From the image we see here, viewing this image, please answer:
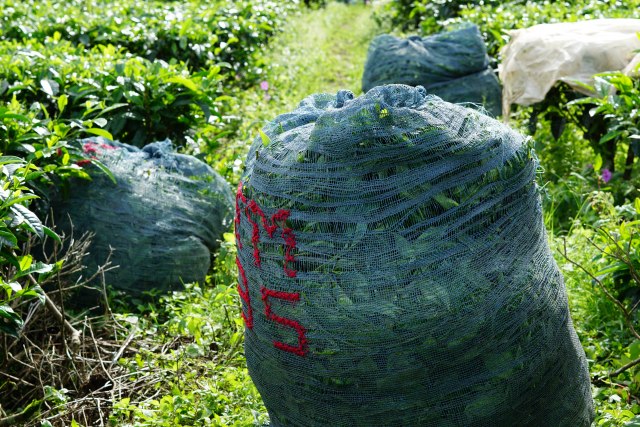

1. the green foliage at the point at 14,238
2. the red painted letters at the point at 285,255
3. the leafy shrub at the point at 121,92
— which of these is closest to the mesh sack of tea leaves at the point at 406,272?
the red painted letters at the point at 285,255

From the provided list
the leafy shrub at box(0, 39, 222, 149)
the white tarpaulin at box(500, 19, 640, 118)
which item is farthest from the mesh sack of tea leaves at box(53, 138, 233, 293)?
the white tarpaulin at box(500, 19, 640, 118)

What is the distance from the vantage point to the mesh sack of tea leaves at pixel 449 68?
249 inches

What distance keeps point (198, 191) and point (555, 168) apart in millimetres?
2541

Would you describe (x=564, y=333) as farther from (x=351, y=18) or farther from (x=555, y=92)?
(x=351, y=18)

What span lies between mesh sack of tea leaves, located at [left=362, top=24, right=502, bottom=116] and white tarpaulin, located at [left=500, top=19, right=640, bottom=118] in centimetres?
64

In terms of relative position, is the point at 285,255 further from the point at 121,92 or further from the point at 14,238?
the point at 121,92

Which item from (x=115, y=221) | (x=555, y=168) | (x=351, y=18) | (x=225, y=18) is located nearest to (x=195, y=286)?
(x=115, y=221)

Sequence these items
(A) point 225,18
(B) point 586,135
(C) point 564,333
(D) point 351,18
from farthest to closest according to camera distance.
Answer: (D) point 351,18 → (A) point 225,18 → (B) point 586,135 → (C) point 564,333

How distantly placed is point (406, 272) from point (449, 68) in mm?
4269

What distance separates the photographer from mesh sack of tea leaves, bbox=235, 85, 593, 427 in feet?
7.59

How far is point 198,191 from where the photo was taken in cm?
437

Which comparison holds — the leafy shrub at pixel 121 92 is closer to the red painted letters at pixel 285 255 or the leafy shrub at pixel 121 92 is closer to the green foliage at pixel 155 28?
the green foliage at pixel 155 28

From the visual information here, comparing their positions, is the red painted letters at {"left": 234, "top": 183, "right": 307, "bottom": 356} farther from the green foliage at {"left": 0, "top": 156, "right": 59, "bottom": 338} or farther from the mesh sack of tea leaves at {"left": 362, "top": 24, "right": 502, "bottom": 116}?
the mesh sack of tea leaves at {"left": 362, "top": 24, "right": 502, "bottom": 116}

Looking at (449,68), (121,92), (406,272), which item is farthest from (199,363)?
(449,68)
